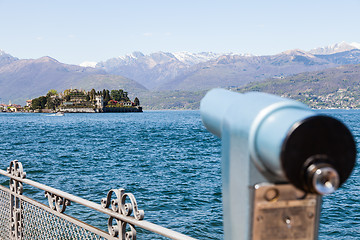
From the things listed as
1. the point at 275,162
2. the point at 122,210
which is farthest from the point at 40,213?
the point at 275,162

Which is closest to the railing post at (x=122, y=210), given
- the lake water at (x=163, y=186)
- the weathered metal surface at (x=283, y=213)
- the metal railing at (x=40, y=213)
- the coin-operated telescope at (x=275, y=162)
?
the metal railing at (x=40, y=213)

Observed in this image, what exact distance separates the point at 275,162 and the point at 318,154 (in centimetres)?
12

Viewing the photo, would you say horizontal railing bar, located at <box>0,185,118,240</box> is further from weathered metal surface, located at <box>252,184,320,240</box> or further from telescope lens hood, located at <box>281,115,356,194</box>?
telescope lens hood, located at <box>281,115,356,194</box>

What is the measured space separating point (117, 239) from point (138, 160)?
3900 centimetres

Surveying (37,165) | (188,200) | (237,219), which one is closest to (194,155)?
(37,165)

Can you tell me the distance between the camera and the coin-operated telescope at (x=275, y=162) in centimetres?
121

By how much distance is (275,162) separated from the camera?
125 centimetres

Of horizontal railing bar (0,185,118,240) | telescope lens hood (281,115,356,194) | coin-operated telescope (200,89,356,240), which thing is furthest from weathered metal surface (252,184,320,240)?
horizontal railing bar (0,185,118,240)

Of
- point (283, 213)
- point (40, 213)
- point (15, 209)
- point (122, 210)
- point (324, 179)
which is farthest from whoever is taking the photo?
point (15, 209)

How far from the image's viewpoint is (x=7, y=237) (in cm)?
612

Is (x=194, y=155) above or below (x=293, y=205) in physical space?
below

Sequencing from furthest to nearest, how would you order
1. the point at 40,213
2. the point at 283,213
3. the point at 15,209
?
the point at 15,209 → the point at 40,213 → the point at 283,213

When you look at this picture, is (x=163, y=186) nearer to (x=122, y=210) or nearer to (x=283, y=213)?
(x=122, y=210)

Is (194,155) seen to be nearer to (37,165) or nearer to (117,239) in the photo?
(37,165)
